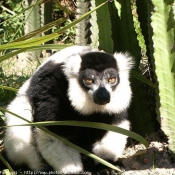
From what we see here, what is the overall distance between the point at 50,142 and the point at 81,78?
617mm

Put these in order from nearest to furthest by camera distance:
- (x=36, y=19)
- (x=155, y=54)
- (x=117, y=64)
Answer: (x=155, y=54), (x=117, y=64), (x=36, y=19)

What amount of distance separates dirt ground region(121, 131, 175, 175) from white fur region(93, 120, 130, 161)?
0.20 metres

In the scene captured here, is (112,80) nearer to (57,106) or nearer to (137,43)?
(57,106)

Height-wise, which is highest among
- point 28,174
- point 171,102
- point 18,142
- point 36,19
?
point 36,19

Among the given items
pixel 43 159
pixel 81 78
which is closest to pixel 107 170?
pixel 43 159

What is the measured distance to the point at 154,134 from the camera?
196 inches

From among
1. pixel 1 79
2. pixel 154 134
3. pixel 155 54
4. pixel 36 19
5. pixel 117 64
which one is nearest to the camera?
pixel 155 54

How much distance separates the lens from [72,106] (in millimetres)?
4215

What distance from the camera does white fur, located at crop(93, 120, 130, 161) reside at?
442 centimetres

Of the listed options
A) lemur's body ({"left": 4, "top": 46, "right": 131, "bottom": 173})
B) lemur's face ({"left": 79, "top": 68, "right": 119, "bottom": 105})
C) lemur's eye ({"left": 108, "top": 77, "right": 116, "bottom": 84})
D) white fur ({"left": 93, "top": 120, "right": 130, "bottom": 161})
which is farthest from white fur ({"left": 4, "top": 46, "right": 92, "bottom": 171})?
white fur ({"left": 93, "top": 120, "right": 130, "bottom": 161})

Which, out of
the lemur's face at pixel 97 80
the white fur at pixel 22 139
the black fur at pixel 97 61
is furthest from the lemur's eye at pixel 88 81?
the white fur at pixel 22 139

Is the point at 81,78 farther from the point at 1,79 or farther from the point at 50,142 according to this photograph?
the point at 1,79

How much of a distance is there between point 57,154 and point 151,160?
945 mm

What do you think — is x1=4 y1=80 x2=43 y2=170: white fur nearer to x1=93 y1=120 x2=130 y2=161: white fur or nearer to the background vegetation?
the background vegetation
